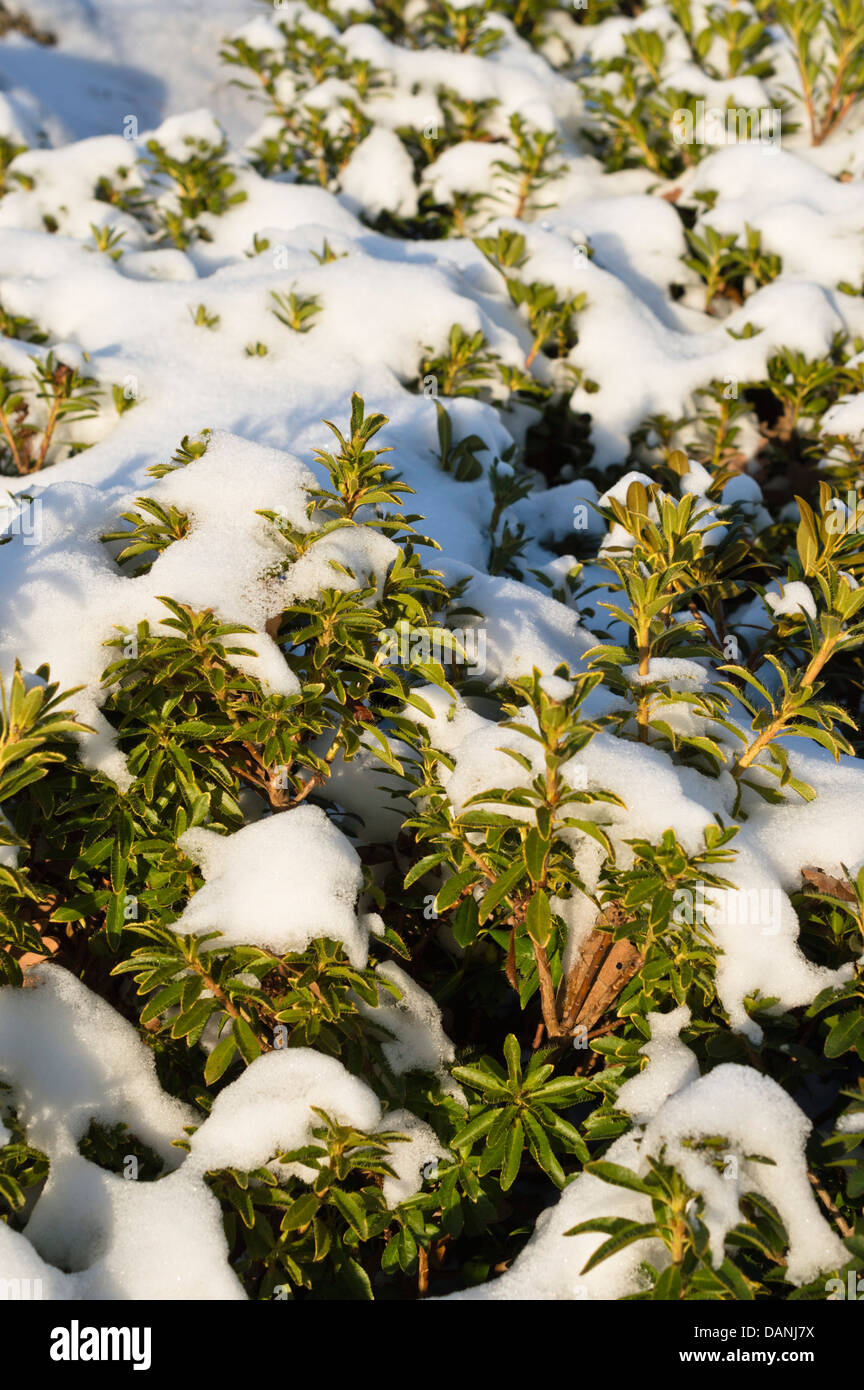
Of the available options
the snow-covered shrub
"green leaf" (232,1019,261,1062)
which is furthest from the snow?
"green leaf" (232,1019,261,1062)

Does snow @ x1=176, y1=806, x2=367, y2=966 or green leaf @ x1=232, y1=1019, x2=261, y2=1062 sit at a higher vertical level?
snow @ x1=176, y1=806, x2=367, y2=966

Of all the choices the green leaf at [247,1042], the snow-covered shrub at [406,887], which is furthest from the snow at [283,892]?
the green leaf at [247,1042]

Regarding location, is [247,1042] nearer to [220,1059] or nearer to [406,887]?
[220,1059]

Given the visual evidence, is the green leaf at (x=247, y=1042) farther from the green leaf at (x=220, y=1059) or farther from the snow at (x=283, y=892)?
the snow at (x=283, y=892)

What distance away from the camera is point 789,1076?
6.95ft

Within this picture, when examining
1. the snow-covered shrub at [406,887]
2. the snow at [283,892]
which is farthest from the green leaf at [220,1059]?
the snow at [283,892]

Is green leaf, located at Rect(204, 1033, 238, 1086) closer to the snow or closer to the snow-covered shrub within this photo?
the snow-covered shrub

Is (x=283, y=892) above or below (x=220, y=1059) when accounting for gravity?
above

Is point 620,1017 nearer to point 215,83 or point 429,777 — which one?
point 429,777

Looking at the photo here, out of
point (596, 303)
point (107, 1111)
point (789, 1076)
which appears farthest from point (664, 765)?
point (596, 303)

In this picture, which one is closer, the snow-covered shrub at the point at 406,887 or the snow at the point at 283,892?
the snow-covered shrub at the point at 406,887

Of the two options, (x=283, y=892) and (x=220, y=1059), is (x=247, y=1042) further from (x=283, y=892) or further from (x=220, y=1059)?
(x=283, y=892)

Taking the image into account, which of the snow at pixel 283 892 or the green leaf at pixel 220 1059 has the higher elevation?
the snow at pixel 283 892

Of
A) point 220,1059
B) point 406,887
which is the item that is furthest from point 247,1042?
point 406,887
